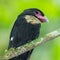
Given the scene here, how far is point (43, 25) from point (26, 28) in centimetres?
18

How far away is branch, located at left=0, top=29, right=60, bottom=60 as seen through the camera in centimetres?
146

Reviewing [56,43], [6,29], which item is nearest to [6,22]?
[6,29]

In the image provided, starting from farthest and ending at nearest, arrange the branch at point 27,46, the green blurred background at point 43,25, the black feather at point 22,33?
the green blurred background at point 43,25 < the black feather at point 22,33 < the branch at point 27,46

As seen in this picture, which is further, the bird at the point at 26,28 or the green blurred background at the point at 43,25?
the green blurred background at the point at 43,25

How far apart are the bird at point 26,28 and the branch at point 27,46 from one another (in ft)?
0.26

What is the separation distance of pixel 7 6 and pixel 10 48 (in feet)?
1.24

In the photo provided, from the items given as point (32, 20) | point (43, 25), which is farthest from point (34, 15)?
point (43, 25)

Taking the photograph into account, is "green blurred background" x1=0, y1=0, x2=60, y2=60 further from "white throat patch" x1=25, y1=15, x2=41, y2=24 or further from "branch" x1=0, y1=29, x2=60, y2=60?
"branch" x1=0, y1=29, x2=60, y2=60

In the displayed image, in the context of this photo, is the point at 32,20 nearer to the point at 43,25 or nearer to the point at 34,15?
the point at 34,15

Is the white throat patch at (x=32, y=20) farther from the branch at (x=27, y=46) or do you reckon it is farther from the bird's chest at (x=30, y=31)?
the branch at (x=27, y=46)

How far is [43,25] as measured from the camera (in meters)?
1.80

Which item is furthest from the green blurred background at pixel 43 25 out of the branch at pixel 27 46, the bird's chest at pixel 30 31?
the branch at pixel 27 46

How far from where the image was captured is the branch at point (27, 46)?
1.46 metres

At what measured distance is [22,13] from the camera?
5.54ft
